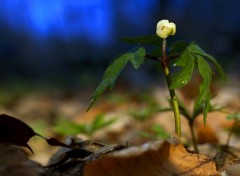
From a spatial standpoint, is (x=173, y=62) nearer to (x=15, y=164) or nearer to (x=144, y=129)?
(x=15, y=164)

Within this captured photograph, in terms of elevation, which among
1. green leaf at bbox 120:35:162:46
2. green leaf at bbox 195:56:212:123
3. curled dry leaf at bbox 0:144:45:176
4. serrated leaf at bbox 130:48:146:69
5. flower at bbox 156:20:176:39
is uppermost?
A: flower at bbox 156:20:176:39

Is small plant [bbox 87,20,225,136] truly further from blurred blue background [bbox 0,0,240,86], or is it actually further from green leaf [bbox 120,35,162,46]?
blurred blue background [bbox 0,0,240,86]

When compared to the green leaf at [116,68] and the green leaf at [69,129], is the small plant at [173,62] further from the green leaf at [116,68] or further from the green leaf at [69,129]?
the green leaf at [69,129]

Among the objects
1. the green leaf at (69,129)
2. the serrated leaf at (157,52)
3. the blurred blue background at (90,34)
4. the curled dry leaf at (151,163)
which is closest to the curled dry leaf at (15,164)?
the curled dry leaf at (151,163)

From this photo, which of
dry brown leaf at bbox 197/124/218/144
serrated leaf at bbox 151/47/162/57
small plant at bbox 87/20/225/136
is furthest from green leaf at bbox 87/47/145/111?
dry brown leaf at bbox 197/124/218/144

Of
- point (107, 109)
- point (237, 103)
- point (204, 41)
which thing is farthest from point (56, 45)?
point (237, 103)
